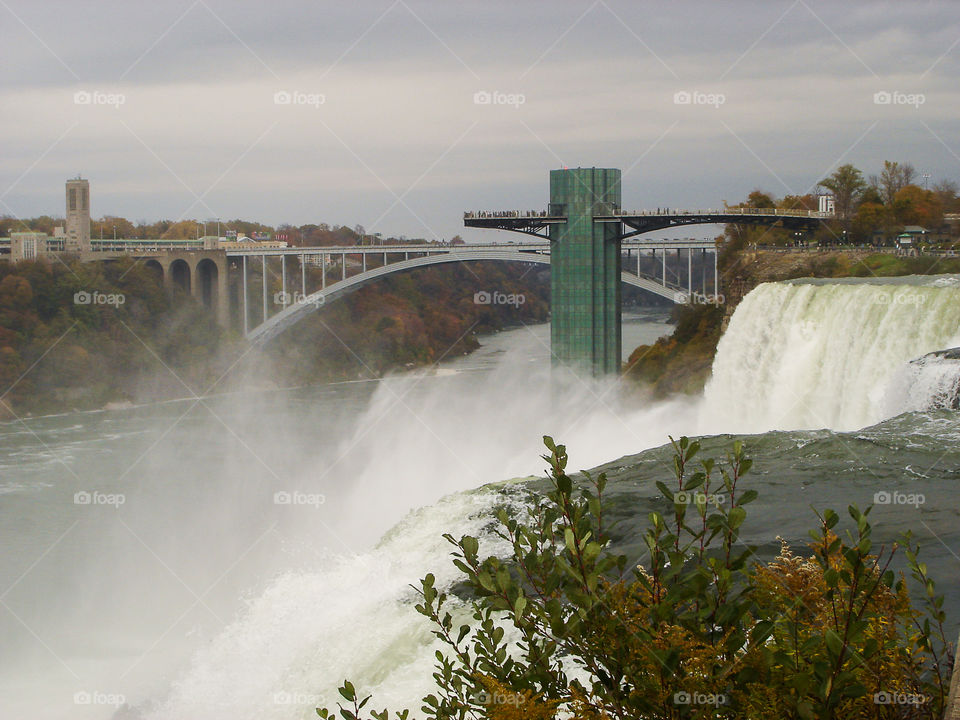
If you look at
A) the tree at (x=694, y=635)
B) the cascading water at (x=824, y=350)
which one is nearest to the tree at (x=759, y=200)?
the cascading water at (x=824, y=350)

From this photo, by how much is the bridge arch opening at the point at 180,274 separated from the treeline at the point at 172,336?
29.2 inches

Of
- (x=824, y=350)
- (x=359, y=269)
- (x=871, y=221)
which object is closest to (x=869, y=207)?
(x=871, y=221)

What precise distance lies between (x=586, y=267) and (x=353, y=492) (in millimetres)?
9847

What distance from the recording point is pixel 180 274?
1559 inches

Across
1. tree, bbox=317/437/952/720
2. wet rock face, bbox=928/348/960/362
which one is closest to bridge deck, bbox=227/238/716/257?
wet rock face, bbox=928/348/960/362

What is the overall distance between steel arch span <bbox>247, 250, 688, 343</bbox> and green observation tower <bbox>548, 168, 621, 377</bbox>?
1.44m

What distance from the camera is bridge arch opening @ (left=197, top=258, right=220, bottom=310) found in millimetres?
38562

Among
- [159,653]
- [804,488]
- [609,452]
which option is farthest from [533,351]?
[804,488]

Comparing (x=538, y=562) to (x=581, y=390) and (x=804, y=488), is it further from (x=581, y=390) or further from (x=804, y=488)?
(x=581, y=390)

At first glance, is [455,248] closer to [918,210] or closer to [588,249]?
[588,249]

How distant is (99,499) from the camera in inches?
790

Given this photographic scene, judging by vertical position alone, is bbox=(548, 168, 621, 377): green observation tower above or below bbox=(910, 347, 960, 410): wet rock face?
above

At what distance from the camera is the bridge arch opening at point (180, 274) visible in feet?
128

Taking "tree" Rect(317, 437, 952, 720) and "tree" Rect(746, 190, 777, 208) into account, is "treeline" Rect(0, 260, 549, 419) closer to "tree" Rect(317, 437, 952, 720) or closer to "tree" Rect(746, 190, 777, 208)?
"tree" Rect(746, 190, 777, 208)
